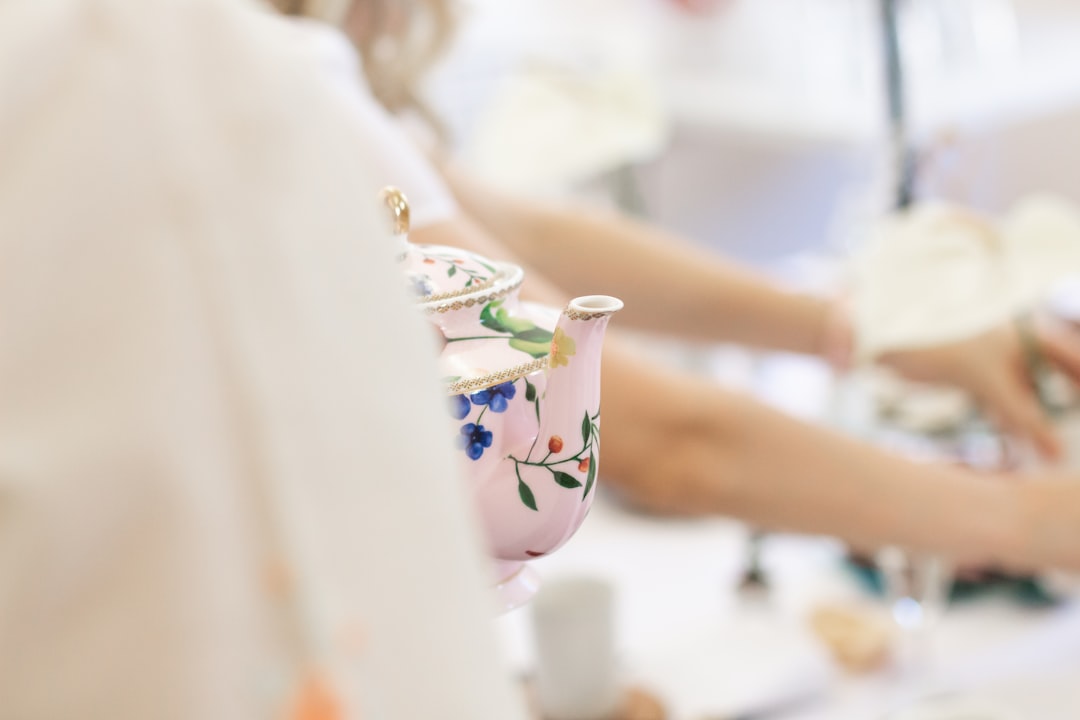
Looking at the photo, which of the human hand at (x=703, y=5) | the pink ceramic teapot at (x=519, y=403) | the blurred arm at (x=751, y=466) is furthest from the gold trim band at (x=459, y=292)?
the human hand at (x=703, y=5)

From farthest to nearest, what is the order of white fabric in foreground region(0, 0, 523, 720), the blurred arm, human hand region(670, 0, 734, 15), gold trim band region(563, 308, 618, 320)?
human hand region(670, 0, 734, 15)
the blurred arm
gold trim band region(563, 308, 618, 320)
white fabric in foreground region(0, 0, 523, 720)

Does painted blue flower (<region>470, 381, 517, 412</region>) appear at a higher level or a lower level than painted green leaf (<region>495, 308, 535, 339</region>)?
lower

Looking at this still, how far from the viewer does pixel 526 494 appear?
11.2 inches

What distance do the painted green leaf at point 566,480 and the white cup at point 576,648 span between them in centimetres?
38

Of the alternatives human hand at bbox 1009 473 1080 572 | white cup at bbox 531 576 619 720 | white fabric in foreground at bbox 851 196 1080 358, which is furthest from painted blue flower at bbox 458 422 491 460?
white fabric in foreground at bbox 851 196 1080 358

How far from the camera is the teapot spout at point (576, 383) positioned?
10.9 inches

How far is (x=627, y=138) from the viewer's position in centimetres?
142

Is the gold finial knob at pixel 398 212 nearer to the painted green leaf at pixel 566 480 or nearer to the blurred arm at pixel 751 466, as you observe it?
the painted green leaf at pixel 566 480

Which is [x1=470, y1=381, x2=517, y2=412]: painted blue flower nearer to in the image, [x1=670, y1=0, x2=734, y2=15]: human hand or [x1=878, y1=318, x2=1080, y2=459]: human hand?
[x1=878, y1=318, x2=1080, y2=459]: human hand

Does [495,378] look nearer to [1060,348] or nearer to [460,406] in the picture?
[460,406]

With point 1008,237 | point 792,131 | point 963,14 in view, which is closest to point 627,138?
point 792,131

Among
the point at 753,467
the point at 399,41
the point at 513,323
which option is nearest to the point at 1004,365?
the point at 753,467

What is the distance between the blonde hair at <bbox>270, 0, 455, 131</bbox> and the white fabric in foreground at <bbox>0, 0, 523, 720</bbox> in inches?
24.1

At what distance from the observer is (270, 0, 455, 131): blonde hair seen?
2.66ft
